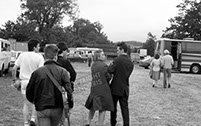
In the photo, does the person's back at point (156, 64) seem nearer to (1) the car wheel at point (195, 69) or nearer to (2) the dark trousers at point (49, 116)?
(2) the dark trousers at point (49, 116)

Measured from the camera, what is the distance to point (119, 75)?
6.55 meters

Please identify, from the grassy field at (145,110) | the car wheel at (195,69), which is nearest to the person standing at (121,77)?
the grassy field at (145,110)

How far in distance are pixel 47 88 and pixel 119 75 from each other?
2538 millimetres

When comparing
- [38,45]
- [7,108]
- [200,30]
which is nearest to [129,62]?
[38,45]

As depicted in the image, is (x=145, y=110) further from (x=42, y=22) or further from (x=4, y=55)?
(x=42, y=22)

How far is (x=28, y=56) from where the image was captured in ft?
20.6

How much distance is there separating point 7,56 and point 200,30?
4278cm

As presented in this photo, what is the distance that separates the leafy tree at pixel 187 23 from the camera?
55312mm

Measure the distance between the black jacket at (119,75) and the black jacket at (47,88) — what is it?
2.26m

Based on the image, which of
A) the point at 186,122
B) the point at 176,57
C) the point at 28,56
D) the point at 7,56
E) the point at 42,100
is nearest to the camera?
the point at 42,100

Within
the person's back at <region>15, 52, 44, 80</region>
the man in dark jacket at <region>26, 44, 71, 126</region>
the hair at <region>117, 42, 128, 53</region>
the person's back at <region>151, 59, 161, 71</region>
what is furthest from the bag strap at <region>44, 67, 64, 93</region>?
the person's back at <region>151, 59, 161, 71</region>

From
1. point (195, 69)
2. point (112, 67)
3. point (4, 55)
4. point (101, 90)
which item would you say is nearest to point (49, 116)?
point (101, 90)

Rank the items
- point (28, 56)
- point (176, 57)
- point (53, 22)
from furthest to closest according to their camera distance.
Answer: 1. point (53, 22)
2. point (176, 57)
3. point (28, 56)

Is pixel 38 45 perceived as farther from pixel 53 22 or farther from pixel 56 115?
pixel 53 22
